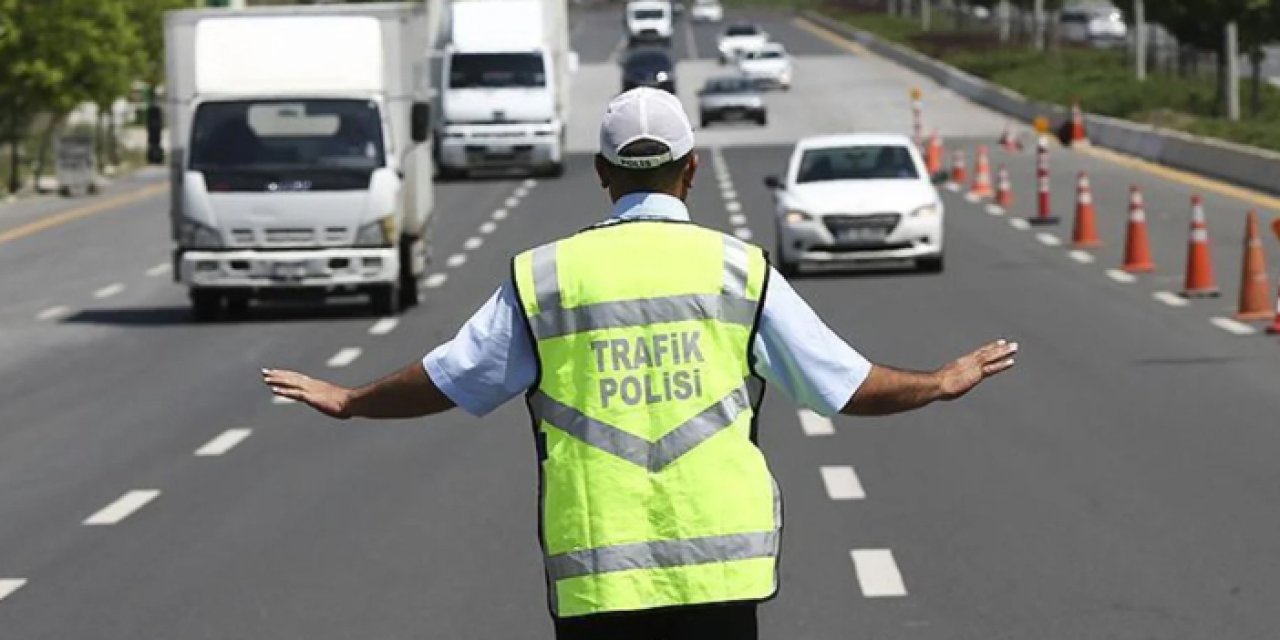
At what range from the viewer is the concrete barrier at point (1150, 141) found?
44.6 m

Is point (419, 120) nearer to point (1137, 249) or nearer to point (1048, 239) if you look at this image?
point (1137, 249)

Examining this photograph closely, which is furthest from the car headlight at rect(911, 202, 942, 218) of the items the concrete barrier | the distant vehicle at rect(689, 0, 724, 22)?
the distant vehicle at rect(689, 0, 724, 22)

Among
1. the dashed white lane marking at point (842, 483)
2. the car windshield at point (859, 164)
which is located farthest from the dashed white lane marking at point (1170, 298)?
the dashed white lane marking at point (842, 483)

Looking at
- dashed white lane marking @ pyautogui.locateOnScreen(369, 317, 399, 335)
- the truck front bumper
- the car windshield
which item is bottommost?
dashed white lane marking @ pyautogui.locateOnScreen(369, 317, 399, 335)

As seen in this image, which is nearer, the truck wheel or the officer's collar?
Answer: the officer's collar

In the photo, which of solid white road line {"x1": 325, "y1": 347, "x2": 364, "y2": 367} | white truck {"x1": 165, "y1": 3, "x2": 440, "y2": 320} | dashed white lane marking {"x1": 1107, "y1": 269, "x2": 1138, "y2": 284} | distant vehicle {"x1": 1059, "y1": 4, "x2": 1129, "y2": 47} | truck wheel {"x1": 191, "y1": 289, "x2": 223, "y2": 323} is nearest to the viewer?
solid white road line {"x1": 325, "y1": 347, "x2": 364, "y2": 367}

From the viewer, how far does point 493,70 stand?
54875 millimetres

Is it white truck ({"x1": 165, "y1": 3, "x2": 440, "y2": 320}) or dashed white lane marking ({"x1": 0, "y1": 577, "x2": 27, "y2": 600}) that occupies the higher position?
white truck ({"x1": 165, "y1": 3, "x2": 440, "y2": 320})

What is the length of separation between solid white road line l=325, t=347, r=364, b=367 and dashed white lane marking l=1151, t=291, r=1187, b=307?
6568mm

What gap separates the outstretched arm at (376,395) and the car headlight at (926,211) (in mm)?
24918

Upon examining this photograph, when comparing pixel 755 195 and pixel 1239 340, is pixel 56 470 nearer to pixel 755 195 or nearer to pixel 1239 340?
pixel 1239 340

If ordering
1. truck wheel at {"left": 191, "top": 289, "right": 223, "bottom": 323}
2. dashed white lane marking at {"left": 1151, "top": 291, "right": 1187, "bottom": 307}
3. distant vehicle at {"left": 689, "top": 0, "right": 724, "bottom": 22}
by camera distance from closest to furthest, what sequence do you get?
dashed white lane marking at {"left": 1151, "top": 291, "right": 1187, "bottom": 307}, truck wheel at {"left": 191, "top": 289, "right": 223, "bottom": 323}, distant vehicle at {"left": 689, "top": 0, "right": 724, "bottom": 22}

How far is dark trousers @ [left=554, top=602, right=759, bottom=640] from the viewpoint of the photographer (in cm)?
558

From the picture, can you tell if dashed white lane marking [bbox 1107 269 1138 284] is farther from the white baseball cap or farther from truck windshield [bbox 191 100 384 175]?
the white baseball cap
